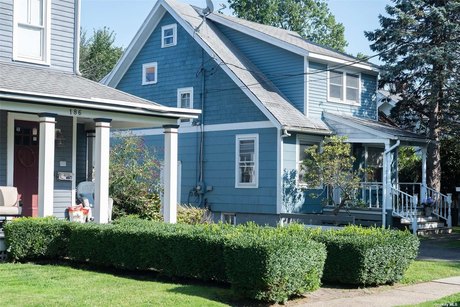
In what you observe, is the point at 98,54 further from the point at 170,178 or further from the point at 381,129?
the point at 170,178

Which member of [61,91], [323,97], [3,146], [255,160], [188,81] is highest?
[188,81]

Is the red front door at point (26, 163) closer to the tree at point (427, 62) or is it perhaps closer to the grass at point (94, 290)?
the grass at point (94, 290)

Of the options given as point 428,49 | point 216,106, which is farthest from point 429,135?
point 216,106

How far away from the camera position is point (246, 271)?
28.3 feet

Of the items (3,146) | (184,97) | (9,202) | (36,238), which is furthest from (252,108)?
(36,238)

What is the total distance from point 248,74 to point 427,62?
21.0ft

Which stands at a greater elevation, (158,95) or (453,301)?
(158,95)

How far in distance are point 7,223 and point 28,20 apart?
18.9 feet

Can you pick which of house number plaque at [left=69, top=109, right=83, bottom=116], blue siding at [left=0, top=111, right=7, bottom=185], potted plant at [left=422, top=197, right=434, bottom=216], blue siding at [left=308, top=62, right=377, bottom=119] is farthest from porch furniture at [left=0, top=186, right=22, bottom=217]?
potted plant at [left=422, top=197, right=434, bottom=216]

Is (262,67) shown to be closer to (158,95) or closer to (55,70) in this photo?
(158,95)

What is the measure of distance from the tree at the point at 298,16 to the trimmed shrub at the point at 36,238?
112ft

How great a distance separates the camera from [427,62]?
73.4 feet

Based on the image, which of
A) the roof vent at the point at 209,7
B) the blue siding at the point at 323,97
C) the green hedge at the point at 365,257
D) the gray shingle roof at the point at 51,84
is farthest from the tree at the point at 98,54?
the green hedge at the point at 365,257

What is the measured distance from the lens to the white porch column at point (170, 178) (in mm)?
15484
